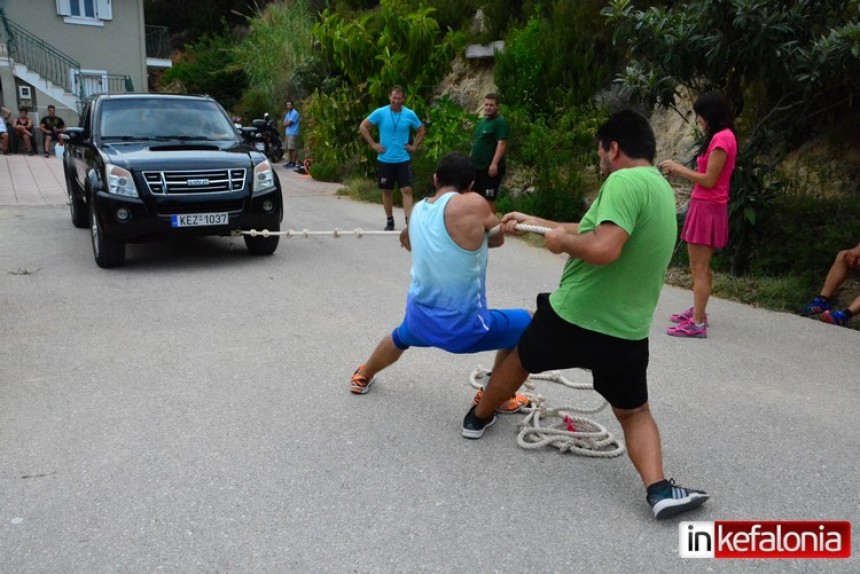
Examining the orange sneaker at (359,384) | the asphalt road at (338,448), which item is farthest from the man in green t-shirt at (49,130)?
the orange sneaker at (359,384)

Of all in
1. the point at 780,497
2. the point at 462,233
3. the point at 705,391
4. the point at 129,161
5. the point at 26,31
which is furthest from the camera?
the point at 26,31

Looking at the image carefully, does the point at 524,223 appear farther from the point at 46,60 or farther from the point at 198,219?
the point at 46,60

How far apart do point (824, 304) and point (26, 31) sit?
95.3 feet

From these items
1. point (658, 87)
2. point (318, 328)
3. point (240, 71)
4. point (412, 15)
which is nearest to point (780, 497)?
point (318, 328)

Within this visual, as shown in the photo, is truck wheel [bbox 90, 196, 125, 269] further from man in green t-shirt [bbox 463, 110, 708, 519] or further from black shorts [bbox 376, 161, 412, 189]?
man in green t-shirt [bbox 463, 110, 708, 519]

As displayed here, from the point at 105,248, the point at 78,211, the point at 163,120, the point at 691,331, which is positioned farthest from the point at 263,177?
the point at 691,331

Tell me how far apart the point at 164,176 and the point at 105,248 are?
97cm

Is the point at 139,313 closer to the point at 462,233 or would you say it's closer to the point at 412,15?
the point at 462,233

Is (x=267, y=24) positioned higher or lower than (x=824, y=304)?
higher

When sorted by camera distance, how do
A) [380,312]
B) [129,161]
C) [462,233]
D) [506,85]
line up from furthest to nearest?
[506,85] → [129,161] → [380,312] → [462,233]

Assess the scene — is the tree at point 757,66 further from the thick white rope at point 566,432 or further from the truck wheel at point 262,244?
the truck wheel at point 262,244

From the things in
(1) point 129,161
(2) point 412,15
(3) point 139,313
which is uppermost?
(2) point 412,15

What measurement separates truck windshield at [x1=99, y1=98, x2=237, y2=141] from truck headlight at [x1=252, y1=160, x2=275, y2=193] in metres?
1.02

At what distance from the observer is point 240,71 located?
3020 centimetres
